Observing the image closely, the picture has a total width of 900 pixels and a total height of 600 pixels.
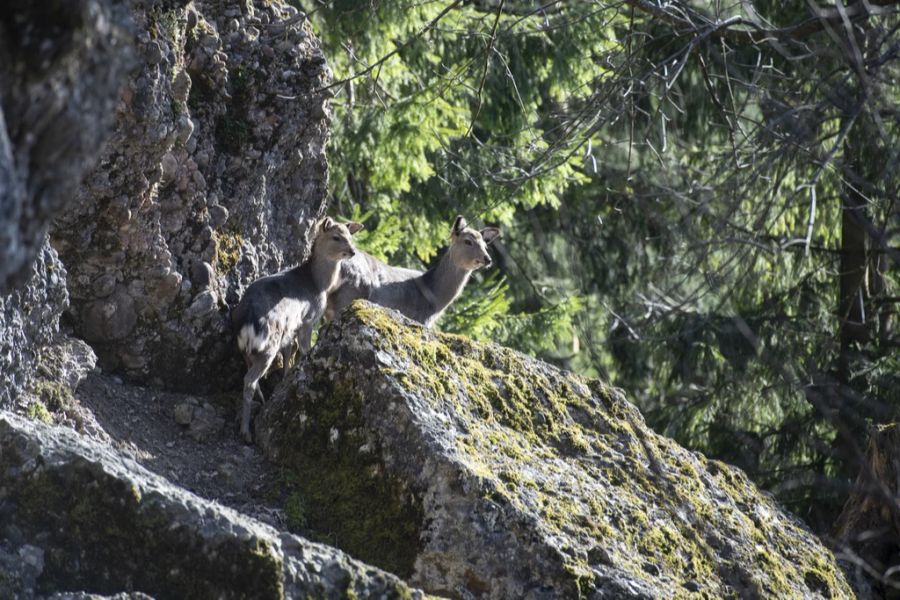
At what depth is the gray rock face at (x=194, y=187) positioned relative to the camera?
7.68 m

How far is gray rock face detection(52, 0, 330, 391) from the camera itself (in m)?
7.68

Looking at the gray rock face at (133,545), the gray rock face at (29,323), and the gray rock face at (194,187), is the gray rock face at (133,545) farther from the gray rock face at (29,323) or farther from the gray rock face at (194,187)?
the gray rock face at (194,187)

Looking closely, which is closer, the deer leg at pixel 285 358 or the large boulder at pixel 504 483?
the large boulder at pixel 504 483

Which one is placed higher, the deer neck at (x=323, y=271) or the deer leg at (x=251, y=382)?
the deer neck at (x=323, y=271)

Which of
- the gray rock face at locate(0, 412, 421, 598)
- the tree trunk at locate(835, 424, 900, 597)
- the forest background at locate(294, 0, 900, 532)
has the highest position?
the forest background at locate(294, 0, 900, 532)

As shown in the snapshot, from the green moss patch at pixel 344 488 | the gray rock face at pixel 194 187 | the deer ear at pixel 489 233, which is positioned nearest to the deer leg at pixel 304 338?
the gray rock face at pixel 194 187

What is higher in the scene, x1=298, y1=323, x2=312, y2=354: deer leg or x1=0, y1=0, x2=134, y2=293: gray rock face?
x1=298, y1=323, x2=312, y2=354: deer leg

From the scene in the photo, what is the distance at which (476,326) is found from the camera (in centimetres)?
1291

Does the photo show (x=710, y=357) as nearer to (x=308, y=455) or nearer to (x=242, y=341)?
(x=242, y=341)

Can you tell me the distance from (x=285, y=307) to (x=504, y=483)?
2.99 metres

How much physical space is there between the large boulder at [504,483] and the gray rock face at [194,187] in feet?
4.23

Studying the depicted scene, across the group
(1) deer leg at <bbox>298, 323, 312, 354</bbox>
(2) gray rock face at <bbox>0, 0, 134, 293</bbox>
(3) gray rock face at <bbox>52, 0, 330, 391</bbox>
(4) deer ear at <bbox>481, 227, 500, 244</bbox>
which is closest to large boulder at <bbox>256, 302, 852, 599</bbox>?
(3) gray rock face at <bbox>52, 0, 330, 391</bbox>

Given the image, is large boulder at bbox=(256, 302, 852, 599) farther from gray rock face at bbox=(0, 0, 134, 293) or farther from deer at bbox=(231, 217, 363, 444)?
gray rock face at bbox=(0, 0, 134, 293)

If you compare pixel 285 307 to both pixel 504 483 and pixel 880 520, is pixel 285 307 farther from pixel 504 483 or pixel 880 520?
pixel 880 520
